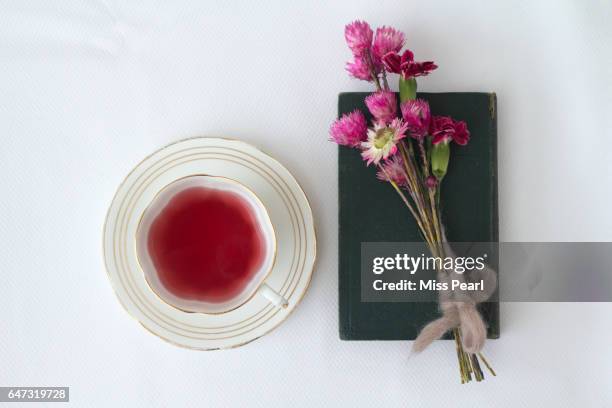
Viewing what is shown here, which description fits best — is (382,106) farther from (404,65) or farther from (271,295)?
(271,295)

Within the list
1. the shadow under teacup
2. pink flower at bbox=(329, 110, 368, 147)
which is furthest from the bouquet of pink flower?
the shadow under teacup

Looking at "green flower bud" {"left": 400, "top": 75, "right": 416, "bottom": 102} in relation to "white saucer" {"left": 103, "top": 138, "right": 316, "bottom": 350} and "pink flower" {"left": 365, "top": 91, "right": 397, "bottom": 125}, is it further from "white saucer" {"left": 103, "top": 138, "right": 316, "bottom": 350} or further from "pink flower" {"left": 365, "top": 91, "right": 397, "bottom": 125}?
"white saucer" {"left": 103, "top": 138, "right": 316, "bottom": 350}

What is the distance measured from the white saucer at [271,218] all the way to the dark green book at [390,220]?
0.15 feet

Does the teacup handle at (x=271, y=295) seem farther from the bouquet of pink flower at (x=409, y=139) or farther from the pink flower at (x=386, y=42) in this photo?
the pink flower at (x=386, y=42)

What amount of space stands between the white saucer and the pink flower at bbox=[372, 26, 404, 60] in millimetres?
161

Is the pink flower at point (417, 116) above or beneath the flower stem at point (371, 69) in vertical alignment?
beneath

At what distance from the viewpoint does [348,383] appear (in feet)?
2.15

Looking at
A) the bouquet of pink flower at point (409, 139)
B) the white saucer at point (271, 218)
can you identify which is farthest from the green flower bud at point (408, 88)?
the white saucer at point (271, 218)

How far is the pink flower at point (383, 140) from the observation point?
0.59m

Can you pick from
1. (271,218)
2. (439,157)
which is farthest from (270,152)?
(439,157)

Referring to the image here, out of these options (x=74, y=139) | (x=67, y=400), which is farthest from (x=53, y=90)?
(x=67, y=400)

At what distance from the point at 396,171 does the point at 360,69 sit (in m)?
0.11

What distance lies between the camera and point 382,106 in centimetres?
60

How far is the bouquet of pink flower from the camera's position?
0.60 m
